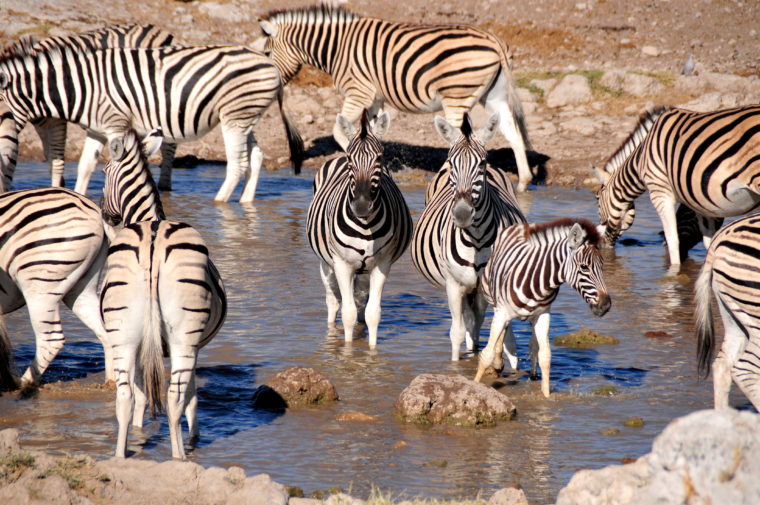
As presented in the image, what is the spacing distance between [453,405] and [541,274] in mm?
1089

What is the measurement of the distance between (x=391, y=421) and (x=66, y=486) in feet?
8.84

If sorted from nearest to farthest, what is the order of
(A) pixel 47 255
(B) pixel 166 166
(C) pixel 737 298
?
1. (C) pixel 737 298
2. (A) pixel 47 255
3. (B) pixel 166 166

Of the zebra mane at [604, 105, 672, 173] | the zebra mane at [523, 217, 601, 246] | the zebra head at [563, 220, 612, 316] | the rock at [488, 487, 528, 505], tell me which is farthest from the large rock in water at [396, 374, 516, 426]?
the zebra mane at [604, 105, 672, 173]

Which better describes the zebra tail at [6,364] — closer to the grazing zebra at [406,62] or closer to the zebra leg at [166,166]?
the grazing zebra at [406,62]

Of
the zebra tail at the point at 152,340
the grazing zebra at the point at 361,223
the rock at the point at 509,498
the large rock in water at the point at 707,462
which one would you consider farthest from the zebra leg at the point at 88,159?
the large rock in water at the point at 707,462

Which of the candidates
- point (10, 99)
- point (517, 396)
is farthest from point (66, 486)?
point (10, 99)

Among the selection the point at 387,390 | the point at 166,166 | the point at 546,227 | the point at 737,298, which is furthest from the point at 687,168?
the point at 166,166

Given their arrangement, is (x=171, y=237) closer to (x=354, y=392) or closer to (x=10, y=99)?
(x=354, y=392)

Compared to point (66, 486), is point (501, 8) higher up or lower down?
higher up

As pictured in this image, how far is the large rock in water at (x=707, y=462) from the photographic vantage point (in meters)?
3.55

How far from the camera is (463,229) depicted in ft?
26.7

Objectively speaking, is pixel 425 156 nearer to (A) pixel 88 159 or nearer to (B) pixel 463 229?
(A) pixel 88 159

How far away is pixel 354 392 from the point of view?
7863 mm

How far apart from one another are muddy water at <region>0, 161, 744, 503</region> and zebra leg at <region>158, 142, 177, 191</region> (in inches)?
118
